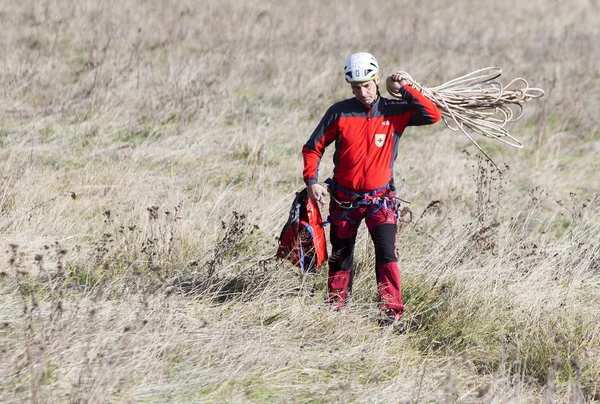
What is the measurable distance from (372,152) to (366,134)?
0.12m

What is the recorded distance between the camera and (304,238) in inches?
196

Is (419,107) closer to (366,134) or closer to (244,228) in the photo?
(366,134)

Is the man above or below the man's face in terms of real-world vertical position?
below

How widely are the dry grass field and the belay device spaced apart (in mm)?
173

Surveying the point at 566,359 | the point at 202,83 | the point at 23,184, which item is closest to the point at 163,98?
the point at 202,83

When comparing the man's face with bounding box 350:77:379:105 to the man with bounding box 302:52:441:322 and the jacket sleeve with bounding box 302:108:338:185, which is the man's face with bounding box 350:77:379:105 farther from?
the jacket sleeve with bounding box 302:108:338:185

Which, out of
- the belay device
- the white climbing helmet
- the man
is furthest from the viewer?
the belay device

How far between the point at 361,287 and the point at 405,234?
0.98 meters

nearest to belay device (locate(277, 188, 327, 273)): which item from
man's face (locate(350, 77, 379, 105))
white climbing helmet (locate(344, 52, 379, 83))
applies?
man's face (locate(350, 77, 379, 105))

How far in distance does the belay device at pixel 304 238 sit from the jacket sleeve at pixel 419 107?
0.86 metres

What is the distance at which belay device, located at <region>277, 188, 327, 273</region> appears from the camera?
4953mm

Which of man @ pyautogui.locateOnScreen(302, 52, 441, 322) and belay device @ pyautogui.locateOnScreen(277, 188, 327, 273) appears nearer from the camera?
man @ pyautogui.locateOnScreen(302, 52, 441, 322)

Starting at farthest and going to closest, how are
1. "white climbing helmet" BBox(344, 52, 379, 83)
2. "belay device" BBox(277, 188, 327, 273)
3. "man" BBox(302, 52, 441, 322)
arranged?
"belay device" BBox(277, 188, 327, 273)
"man" BBox(302, 52, 441, 322)
"white climbing helmet" BBox(344, 52, 379, 83)

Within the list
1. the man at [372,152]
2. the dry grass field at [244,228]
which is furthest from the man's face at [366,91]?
the dry grass field at [244,228]
